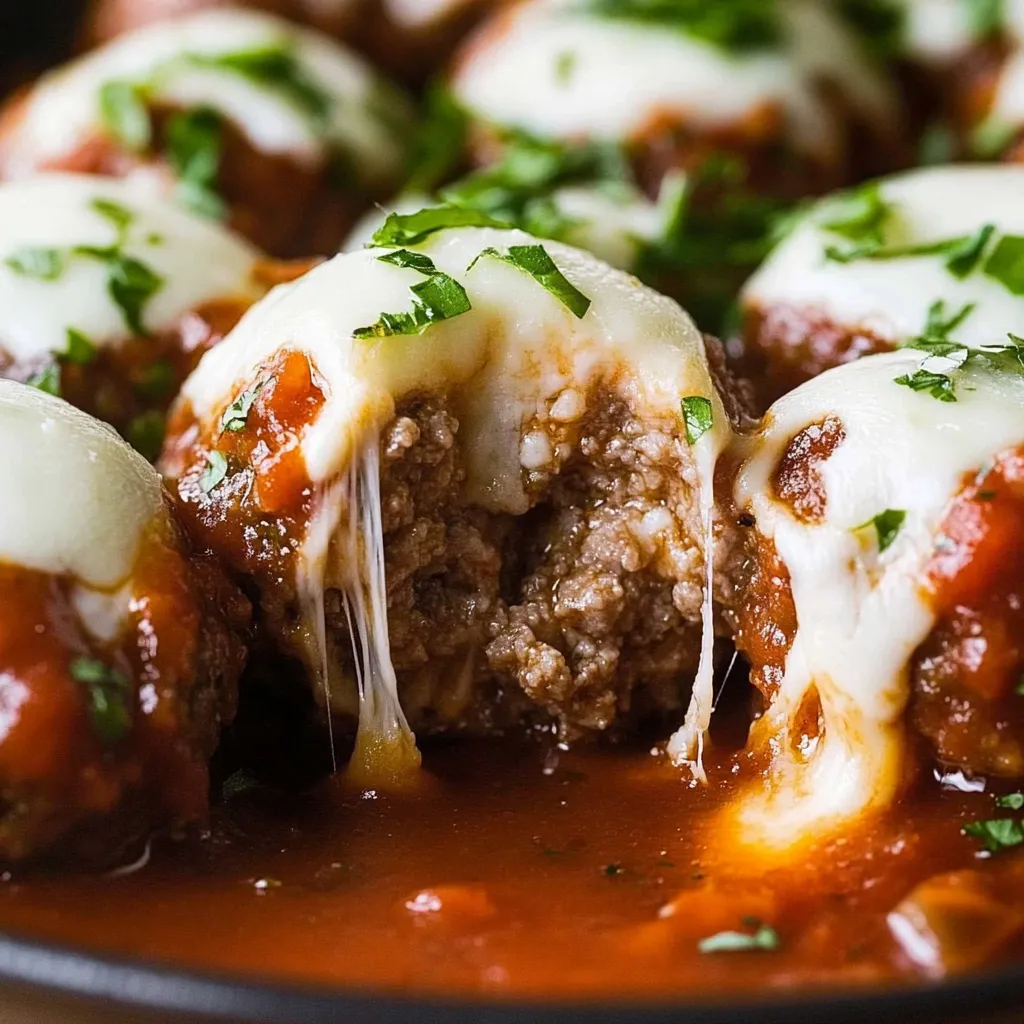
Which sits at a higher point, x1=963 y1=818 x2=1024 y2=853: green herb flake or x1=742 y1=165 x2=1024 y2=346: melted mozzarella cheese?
x1=742 y1=165 x2=1024 y2=346: melted mozzarella cheese

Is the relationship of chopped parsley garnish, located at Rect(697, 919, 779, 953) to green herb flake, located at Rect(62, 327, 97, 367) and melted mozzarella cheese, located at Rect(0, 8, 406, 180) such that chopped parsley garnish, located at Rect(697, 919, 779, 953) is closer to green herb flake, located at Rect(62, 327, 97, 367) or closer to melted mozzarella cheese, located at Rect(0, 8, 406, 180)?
green herb flake, located at Rect(62, 327, 97, 367)

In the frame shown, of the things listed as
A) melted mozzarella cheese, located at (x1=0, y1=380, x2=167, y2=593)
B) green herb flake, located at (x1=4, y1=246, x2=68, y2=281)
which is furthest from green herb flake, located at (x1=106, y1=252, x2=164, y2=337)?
melted mozzarella cheese, located at (x1=0, y1=380, x2=167, y2=593)

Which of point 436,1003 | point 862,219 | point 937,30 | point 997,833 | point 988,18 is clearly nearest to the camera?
point 436,1003

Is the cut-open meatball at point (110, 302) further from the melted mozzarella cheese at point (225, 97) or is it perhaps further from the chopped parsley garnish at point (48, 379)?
the melted mozzarella cheese at point (225, 97)

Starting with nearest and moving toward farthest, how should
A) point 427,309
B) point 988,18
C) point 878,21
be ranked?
point 427,309 → point 988,18 → point 878,21

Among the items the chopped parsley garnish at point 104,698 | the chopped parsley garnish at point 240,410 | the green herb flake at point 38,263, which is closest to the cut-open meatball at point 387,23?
the green herb flake at point 38,263

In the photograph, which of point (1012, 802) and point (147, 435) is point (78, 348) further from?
point (1012, 802)

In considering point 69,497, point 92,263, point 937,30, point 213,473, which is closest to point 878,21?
point 937,30
